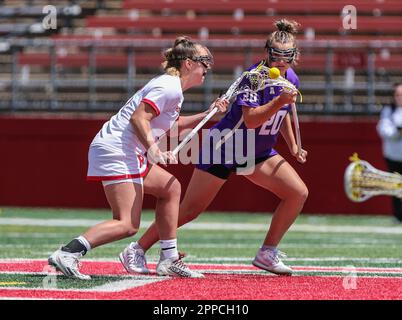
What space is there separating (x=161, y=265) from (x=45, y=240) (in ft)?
14.8

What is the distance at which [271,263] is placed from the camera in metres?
7.93

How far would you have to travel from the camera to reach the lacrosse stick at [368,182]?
15039mm

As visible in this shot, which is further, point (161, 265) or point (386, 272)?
point (386, 272)

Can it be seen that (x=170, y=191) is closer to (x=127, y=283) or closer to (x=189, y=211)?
(x=189, y=211)

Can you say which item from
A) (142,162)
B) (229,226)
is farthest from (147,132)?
(229,226)

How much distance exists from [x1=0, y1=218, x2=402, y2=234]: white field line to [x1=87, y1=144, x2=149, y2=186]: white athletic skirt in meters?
6.81

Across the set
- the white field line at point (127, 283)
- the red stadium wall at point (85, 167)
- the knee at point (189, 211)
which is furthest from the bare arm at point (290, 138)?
the red stadium wall at point (85, 167)

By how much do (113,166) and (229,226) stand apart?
7.36m

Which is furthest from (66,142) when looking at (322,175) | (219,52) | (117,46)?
(322,175)

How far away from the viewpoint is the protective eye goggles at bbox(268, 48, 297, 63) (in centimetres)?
770

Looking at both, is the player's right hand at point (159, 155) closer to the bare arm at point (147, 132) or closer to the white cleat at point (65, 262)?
the bare arm at point (147, 132)

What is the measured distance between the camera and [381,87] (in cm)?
1625
